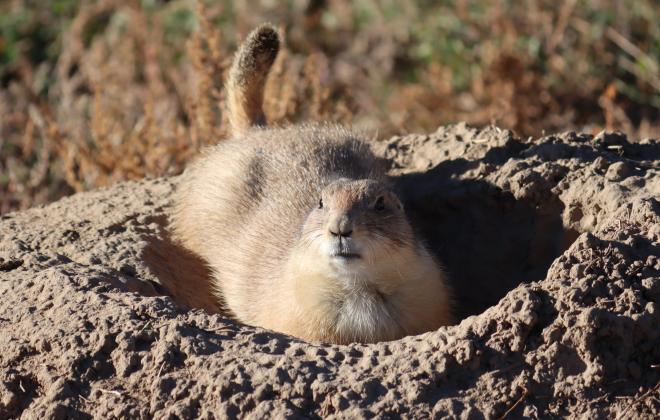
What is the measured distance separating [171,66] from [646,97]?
567 cm

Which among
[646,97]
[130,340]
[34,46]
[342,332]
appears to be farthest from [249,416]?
[34,46]

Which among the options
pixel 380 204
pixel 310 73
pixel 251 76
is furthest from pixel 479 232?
pixel 310 73

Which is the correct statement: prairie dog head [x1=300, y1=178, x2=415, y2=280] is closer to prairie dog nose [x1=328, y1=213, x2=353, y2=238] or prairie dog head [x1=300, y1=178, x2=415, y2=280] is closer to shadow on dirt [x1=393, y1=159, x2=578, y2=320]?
prairie dog nose [x1=328, y1=213, x2=353, y2=238]

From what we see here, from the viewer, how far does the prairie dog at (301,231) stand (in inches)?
205

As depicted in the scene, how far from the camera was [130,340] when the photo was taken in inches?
179

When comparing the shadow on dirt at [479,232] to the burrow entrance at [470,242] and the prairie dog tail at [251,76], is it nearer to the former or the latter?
the burrow entrance at [470,242]

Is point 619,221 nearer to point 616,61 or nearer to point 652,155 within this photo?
point 652,155

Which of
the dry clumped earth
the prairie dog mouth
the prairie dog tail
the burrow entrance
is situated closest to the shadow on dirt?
the burrow entrance

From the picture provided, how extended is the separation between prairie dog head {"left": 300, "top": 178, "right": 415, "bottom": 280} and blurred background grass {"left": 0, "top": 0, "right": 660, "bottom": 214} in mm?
3035

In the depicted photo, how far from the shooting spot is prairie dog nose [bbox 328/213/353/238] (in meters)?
4.91

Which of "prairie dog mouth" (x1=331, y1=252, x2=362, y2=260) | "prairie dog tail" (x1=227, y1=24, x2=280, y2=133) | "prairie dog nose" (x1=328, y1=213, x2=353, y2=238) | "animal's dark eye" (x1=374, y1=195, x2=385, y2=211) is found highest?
"prairie dog tail" (x1=227, y1=24, x2=280, y2=133)

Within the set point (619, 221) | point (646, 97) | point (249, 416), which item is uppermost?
point (646, 97)


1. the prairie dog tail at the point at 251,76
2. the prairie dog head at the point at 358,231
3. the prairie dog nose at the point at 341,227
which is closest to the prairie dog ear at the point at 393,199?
the prairie dog head at the point at 358,231

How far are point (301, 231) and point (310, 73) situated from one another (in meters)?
3.45
